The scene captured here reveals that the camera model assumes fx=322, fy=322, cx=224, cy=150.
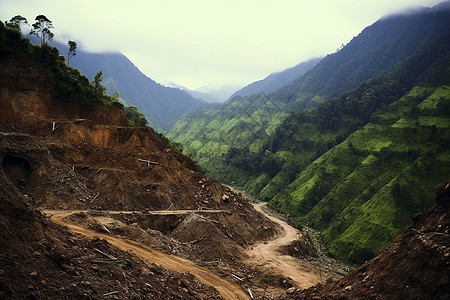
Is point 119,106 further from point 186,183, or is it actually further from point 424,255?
point 424,255

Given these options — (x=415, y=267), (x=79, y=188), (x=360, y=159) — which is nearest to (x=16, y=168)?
(x=79, y=188)

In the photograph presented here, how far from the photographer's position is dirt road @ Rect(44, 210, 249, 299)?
22141 millimetres

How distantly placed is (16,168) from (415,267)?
104 ft

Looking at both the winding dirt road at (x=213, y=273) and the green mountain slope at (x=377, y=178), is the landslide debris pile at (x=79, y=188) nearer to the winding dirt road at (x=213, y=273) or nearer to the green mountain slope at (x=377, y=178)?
the winding dirt road at (x=213, y=273)

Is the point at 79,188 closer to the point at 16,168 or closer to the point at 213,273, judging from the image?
the point at 16,168

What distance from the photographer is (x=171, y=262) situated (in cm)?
2358

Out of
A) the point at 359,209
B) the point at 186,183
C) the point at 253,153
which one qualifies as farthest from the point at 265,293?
the point at 253,153

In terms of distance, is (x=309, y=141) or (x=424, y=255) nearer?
(x=424, y=255)

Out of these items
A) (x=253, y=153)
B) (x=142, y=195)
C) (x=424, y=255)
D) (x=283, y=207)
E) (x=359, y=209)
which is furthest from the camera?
(x=253, y=153)

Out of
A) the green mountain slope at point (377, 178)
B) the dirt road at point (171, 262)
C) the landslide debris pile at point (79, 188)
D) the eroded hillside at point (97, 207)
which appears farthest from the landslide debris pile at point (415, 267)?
the green mountain slope at point (377, 178)

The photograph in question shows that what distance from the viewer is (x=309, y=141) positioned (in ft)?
398

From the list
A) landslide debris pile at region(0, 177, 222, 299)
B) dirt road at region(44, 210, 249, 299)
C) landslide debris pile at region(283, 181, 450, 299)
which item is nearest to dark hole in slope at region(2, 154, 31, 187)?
dirt road at region(44, 210, 249, 299)

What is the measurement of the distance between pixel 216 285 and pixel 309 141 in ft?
343

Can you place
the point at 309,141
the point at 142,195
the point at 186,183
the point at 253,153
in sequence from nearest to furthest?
1. the point at 142,195
2. the point at 186,183
3. the point at 309,141
4. the point at 253,153
